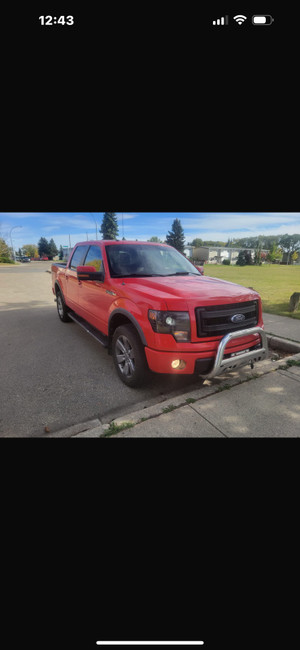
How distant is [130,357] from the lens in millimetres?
3289

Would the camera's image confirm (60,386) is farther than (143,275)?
No

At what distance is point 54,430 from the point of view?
2.58 metres

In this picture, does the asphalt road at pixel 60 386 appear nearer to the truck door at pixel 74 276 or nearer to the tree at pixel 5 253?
the truck door at pixel 74 276

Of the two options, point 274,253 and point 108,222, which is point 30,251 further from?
point 274,253

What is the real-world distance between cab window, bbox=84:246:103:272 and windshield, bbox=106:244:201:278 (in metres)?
0.19

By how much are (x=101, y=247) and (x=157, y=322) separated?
82.2 inches

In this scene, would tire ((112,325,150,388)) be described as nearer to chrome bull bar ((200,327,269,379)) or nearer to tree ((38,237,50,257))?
chrome bull bar ((200,327,269,379))

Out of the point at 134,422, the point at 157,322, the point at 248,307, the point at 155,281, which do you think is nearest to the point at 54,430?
the point at 134,422

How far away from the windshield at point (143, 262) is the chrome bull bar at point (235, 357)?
1.41 metres

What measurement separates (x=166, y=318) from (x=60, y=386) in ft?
5.73

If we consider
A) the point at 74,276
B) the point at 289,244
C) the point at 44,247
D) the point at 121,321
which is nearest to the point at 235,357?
the point at 121,321

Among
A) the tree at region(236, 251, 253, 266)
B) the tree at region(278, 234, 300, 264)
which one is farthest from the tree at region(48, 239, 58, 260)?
the tree at region(278, 234, 300, 264)

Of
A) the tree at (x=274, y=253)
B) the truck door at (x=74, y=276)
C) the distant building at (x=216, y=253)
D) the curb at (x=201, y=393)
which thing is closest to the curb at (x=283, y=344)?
the curb at (x=201, y=393)
